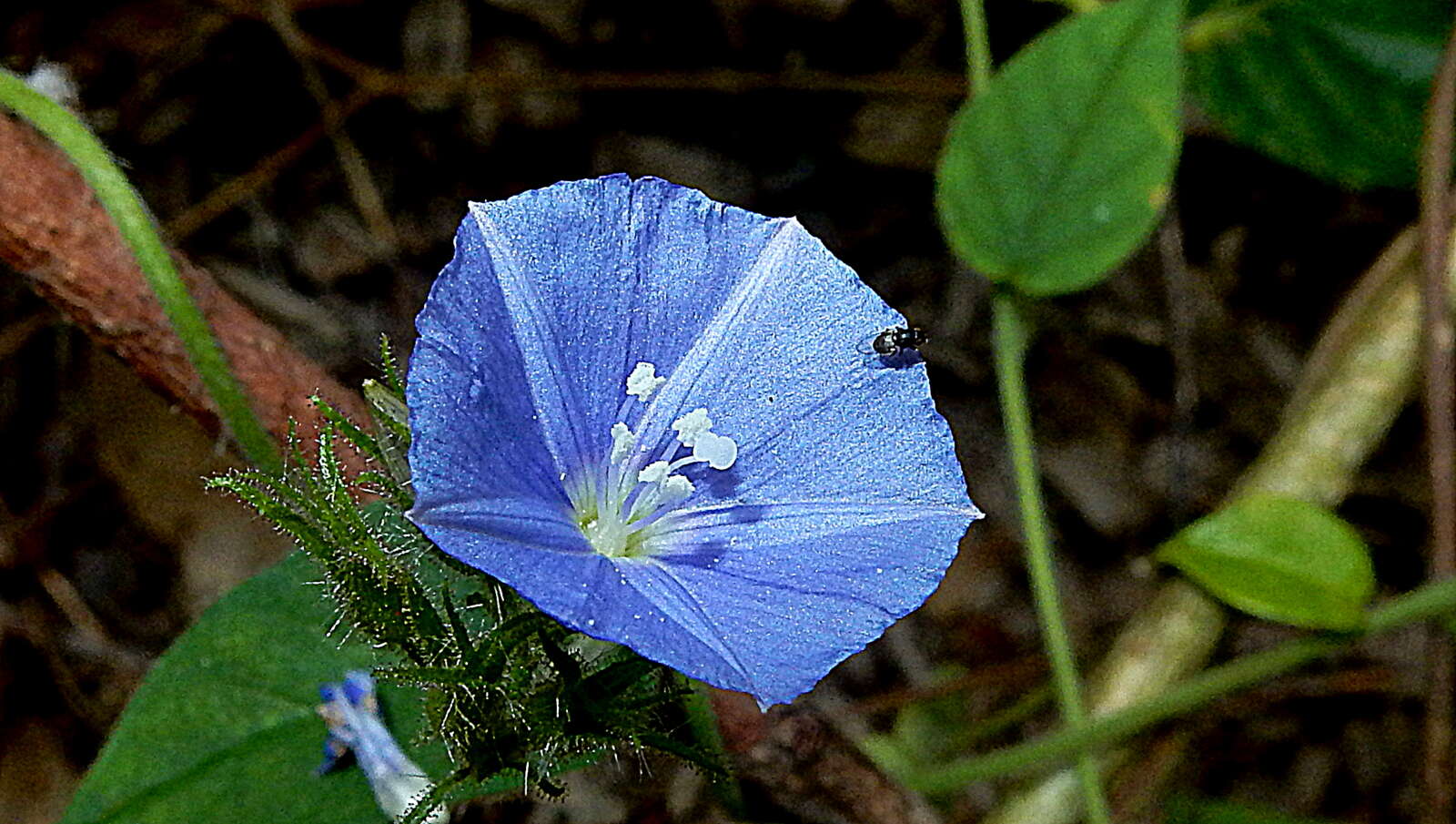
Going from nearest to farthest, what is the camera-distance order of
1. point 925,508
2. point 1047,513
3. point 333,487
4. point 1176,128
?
point 333,487 < point 925,508 < point 1176,128 < point 1047,513

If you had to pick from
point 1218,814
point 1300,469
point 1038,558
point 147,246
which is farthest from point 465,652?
point 1218,814

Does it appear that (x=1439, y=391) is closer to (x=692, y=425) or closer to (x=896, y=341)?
(x=896, y=341)

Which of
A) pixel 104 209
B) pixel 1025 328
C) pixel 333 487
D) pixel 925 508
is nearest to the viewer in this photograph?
pixel 333 487

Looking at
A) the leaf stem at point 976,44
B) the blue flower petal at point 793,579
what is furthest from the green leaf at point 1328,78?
the blue flower petal at point 793,579

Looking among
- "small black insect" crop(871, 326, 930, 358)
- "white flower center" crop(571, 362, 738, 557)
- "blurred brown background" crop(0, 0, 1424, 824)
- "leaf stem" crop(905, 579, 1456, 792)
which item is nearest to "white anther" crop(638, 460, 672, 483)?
"white flower center" crop(571, 362, 738, 557)

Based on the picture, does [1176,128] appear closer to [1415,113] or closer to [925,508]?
[1415,113]

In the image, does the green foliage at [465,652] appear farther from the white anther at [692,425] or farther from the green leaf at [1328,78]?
the green leaf at [1328,78]

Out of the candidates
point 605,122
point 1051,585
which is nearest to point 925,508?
point 1051,585
